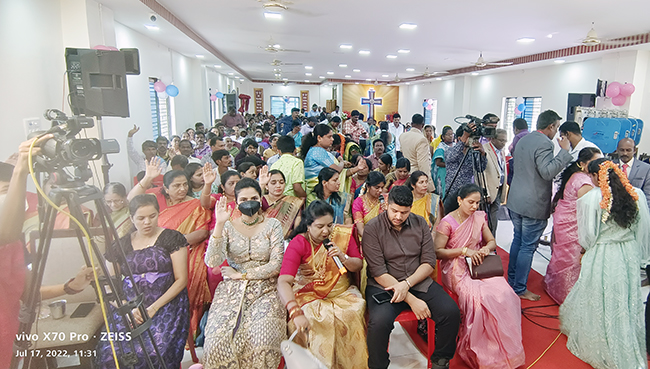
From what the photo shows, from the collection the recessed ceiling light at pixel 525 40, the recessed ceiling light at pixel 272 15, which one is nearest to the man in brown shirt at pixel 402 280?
the recessed ceiling light at pixel 272 15

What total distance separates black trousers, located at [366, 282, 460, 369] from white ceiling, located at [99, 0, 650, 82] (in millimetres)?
3331

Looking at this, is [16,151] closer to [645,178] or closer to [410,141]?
[410,141]

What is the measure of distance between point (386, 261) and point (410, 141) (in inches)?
86.8

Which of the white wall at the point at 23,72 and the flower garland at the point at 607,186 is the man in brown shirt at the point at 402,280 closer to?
the flower garland at the point at 607,186

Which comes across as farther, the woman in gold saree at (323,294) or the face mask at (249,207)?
the face mask at (249,207)

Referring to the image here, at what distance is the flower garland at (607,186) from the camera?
229 centimetres

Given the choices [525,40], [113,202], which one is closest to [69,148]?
[113,202]

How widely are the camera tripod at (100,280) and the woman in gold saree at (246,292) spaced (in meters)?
0.65

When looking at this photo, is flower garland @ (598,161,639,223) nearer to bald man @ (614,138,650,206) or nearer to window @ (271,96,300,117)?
bald man @ (614,138,650,206)

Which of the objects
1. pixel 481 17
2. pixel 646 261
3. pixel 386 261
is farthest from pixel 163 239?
pixel 481 17

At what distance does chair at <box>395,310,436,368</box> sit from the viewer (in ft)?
7.23

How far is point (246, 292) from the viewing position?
212cm

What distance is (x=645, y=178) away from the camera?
3312 mm

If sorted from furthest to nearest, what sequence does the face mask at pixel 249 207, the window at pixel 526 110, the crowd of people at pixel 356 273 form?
the window at pixel 526 110
the face mask at pixel 249 207
the crowd of people at pixel 356 273
